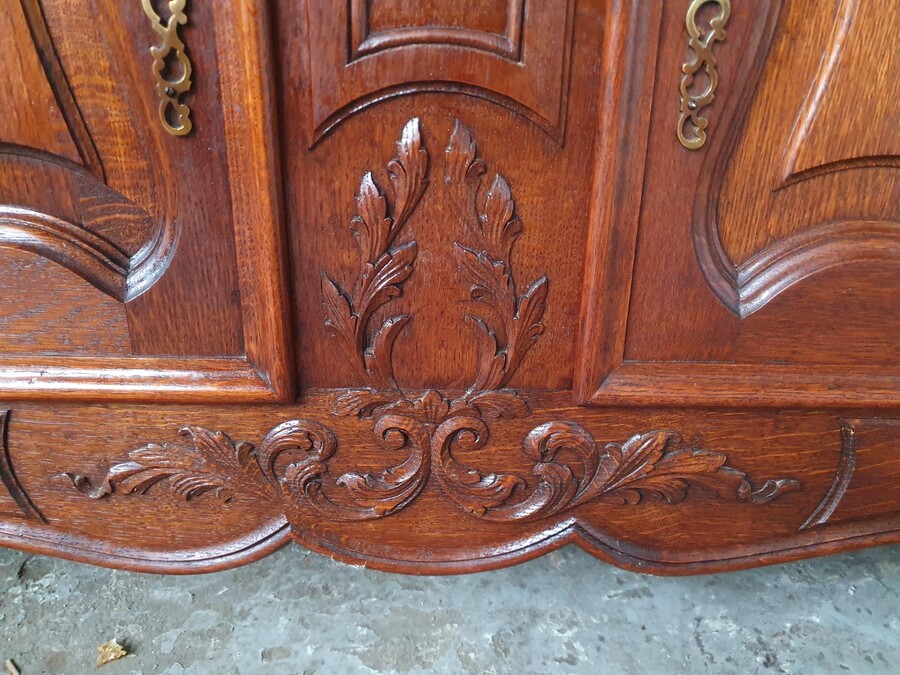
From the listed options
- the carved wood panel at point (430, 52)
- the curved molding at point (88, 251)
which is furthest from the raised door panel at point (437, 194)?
the curved molding at point (88, 251)

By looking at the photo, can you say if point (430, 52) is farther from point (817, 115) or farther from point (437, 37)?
point (817, 115)

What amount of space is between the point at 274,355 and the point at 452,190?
0.57 ft

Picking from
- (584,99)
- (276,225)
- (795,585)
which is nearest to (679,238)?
(584,99)

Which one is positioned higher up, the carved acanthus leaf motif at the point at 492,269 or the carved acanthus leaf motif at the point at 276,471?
the carved acanthus leaf motif at the point at 492,269

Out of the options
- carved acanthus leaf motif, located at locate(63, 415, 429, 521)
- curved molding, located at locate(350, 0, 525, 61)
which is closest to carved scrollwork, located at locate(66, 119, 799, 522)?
carved acanthus leaf motif, located at locate(63, 415, 429, 521)

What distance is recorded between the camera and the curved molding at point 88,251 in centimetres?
47

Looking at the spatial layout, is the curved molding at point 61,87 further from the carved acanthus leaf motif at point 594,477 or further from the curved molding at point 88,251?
the carved acanthus leaf motif at point 594,477

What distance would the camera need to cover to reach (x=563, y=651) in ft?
1.83

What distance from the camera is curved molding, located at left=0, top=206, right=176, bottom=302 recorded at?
18.3 inches

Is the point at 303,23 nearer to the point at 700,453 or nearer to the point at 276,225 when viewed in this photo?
the point at 276,225

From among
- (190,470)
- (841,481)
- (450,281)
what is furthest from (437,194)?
(841,481)

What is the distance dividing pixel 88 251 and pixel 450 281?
0.26 metres

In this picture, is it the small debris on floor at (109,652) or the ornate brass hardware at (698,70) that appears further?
the small debris on floor at (109,652)

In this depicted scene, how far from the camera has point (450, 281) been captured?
0.48 m
